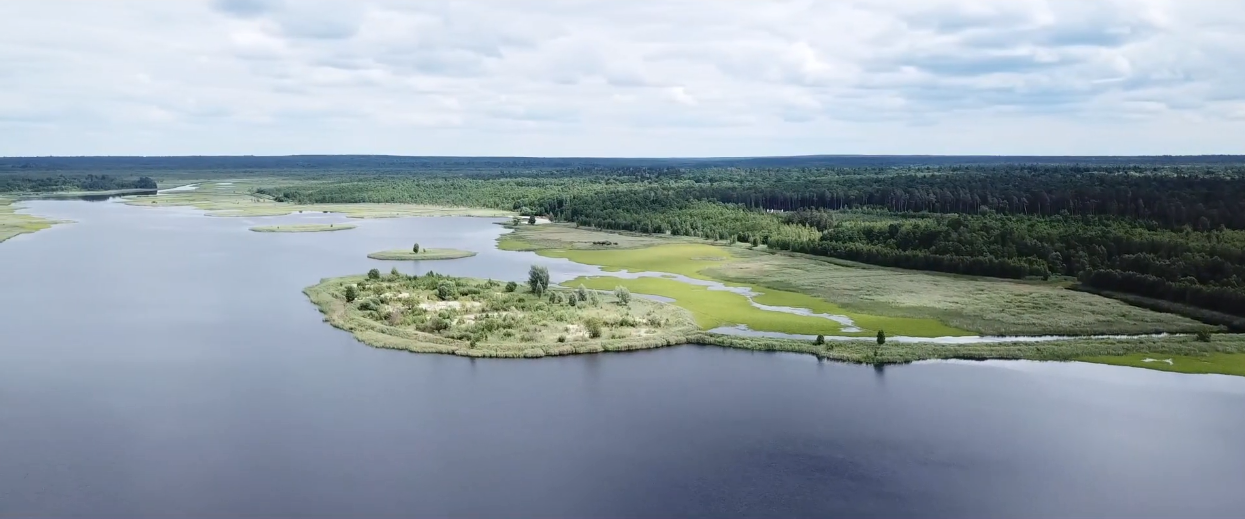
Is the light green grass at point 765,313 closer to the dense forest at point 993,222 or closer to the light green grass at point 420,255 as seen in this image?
the dense forest at point 993,222

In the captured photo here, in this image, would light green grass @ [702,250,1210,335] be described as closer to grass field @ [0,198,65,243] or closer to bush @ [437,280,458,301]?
bush @ [437,280,458,301]

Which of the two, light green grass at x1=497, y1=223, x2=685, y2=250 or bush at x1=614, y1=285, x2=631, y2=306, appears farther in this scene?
light green grass at x1=497, y1=223, x2=685, y2=250

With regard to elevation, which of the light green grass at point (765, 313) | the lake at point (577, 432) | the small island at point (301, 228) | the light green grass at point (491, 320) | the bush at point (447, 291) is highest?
the bush at point (447, 291)

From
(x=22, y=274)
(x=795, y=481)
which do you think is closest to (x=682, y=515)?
(x=795, y=481)

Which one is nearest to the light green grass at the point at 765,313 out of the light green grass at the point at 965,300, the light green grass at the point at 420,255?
the light green grass at the point at 965,300

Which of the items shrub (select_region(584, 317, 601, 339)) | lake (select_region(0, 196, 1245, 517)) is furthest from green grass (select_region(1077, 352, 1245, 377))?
shrub (select_region(584, 317, 601, 339))

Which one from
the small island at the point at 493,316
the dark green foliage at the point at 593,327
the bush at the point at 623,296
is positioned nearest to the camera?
the small island at the point at 493,316

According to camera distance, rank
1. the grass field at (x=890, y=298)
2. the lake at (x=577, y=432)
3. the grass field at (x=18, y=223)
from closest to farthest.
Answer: the lake at (x=577, y=432) → the grass field at (x=890, y=298) → the grass field at (x=18, y=223)
